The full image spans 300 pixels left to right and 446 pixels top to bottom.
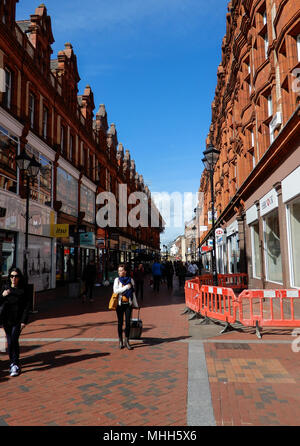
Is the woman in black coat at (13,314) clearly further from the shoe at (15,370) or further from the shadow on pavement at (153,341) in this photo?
the shadow on pavement at (153,341)

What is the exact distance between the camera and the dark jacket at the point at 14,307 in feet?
18.8

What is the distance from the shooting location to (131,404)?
13.8 ft

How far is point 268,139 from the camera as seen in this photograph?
49.4ft

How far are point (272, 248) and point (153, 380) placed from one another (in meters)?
11.0

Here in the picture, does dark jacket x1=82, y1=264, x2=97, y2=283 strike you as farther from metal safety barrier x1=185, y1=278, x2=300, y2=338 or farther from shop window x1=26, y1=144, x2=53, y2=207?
shop window x1=26, y1=144, x2=53, y2=207

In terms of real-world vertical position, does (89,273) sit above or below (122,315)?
above

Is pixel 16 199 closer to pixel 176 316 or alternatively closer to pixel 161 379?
pixel 176 316

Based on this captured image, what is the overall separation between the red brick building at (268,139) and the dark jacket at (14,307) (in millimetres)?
8299

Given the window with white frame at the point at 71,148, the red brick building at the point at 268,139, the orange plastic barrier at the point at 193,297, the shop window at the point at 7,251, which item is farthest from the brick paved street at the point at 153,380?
the window with white frame at the point at 71,148

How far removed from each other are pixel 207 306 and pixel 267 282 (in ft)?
21.4

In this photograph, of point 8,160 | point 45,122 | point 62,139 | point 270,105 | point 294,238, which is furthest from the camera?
point 62,139

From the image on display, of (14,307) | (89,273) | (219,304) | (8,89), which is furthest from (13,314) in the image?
(8,89)

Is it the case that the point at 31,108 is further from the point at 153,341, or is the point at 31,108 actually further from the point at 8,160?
the point at 153,341

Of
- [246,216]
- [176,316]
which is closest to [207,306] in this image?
[176,316]
